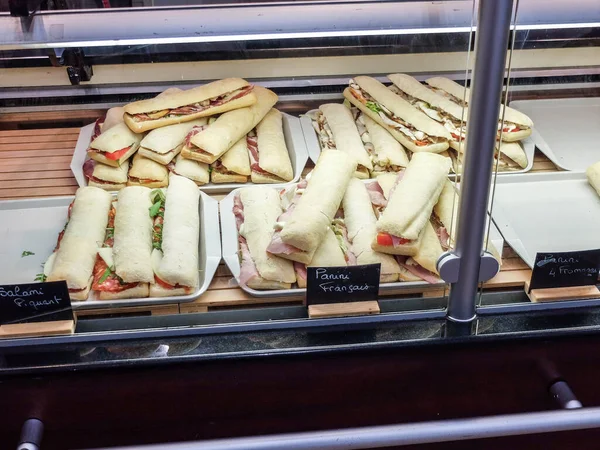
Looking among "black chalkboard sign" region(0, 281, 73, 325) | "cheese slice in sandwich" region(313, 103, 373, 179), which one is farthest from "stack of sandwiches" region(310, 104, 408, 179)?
"black chalkboard sign" region(0, 281, 73, 325)

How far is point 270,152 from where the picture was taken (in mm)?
2018

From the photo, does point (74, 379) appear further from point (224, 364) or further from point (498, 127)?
point (498, 127)

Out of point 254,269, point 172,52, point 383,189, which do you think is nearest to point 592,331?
point 383,189

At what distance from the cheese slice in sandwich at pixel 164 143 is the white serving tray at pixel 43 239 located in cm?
18

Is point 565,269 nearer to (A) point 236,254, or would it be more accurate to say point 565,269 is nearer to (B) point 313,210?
(B) point 313,210

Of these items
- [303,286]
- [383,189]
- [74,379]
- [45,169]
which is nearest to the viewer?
[74,379]

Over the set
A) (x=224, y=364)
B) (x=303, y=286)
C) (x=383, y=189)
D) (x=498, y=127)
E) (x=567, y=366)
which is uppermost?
(x=498, y=127)

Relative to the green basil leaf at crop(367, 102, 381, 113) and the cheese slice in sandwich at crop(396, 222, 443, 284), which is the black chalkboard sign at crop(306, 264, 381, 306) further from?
the green basil leaf at crop(367, 102, 381, 113)

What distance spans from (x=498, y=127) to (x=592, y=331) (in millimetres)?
573

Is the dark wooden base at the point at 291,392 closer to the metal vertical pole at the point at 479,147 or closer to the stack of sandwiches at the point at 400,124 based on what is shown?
the metal vertical pole at the point at 479,147

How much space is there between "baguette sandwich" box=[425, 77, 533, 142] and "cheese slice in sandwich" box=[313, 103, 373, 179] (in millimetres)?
300

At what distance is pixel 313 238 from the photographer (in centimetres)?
159

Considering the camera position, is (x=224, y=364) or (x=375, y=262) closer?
(x=224, y=364)

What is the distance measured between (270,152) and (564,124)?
93 cm
